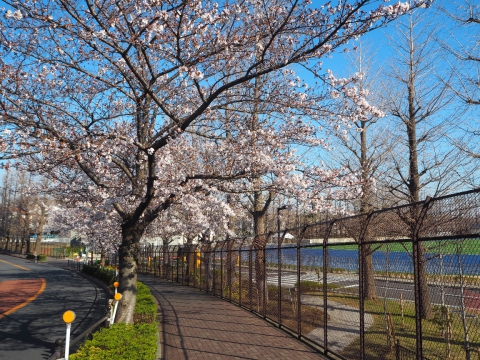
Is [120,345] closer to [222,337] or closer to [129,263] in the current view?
[222,337]

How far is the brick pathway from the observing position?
28.2 ft

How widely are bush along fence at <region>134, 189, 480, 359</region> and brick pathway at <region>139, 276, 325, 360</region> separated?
51 cm

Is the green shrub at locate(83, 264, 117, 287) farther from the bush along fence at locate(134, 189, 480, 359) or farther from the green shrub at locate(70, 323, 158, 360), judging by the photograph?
the green shrub at locate(70, 323, 158, 360)

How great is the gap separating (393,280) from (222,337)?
15.7 feet

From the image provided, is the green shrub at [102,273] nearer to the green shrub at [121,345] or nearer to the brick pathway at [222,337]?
the brick pathway at [222,337]

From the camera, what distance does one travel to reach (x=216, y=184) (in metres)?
11.5

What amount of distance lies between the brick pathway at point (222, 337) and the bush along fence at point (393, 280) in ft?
1.66

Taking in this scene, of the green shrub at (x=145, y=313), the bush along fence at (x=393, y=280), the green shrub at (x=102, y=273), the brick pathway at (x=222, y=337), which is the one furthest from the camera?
the green shrub at (x=102, y=273)

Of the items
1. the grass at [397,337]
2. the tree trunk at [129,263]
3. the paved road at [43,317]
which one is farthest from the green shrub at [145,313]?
the grass at [397,337]

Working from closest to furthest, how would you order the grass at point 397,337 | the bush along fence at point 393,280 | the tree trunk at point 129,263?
the bush along fence at point 393,280 < the grass at point 397,337 < the tree trunk at point 129,263

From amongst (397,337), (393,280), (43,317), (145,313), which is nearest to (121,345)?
(393,280)

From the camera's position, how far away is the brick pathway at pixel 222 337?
28.2ft

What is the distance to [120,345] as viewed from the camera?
7152 mm

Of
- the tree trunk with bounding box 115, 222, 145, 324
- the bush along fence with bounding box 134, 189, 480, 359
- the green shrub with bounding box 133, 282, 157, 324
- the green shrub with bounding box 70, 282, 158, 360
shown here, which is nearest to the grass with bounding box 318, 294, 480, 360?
the bush along fence with bounding box 134, 189, 480, 359
